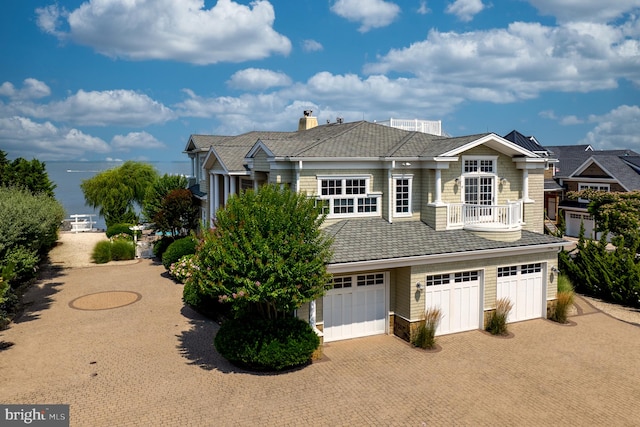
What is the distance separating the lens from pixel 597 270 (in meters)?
21.8

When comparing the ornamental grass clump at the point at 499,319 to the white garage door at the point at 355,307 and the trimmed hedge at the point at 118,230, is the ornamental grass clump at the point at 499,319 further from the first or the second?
the trimmed hedge at the point at 118,230

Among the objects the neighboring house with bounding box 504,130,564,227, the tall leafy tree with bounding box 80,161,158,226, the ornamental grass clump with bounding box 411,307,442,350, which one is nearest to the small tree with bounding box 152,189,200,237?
the tall leafy tree with bounding box 80,161,158,226

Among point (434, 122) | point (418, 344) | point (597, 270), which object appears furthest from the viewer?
point (434, 122)

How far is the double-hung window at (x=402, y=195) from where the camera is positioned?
1855 cm

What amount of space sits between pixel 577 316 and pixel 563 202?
29.4 meters

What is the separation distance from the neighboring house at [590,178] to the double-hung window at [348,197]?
1032 inches

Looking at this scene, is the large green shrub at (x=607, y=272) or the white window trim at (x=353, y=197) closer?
the white window trim at (x=353, y=197)

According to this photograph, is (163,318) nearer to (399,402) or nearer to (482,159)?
(399,402)

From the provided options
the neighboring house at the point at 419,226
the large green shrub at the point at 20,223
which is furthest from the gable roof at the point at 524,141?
the large green shrub at the point at 20,223

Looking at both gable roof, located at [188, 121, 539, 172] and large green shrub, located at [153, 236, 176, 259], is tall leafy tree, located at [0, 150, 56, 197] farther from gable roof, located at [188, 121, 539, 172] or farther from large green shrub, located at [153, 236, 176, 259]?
gable roof, located at [188, 121, 539, 172]

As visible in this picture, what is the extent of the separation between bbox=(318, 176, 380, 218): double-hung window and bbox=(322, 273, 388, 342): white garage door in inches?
114

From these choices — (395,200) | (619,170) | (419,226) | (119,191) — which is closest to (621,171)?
(619,170)

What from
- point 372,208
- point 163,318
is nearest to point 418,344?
point 372,208

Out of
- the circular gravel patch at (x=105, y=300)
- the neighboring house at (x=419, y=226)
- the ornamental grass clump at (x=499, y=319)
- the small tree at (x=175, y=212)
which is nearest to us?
the neighboring house at (x=419, y=226)
